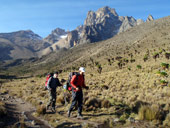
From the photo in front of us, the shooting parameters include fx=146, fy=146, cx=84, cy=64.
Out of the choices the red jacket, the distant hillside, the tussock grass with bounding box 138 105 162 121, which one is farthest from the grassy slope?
the red jacket

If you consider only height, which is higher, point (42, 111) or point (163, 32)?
point (163, 32)

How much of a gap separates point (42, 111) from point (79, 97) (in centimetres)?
235

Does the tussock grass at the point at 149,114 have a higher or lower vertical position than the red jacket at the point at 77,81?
lower

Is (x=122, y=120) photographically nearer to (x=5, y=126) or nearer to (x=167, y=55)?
(x=5, y=126)

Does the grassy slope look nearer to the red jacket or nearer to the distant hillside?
the distant hillside

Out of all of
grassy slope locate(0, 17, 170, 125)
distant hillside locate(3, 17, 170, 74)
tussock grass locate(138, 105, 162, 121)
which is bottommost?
tussock grass locate(138, 105, 162, 121)

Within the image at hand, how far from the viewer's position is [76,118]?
697 centimetres

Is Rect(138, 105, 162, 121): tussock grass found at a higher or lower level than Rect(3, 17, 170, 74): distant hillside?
lower

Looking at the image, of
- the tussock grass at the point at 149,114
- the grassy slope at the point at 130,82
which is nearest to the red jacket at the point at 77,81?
the grassy slope at the point at 130,82

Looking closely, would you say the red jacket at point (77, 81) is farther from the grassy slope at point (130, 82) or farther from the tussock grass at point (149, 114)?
the tussock grass at point (149, 114)

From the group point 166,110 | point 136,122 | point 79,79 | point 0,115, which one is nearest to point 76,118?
point 79,79

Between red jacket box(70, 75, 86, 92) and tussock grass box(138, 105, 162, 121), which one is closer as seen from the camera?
tussock grass box(138, 105, 162, 121)

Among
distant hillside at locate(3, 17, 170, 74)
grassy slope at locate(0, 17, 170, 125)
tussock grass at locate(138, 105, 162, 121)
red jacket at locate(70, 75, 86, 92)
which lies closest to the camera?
tussock grass at locate(138, 105, 162, 121)

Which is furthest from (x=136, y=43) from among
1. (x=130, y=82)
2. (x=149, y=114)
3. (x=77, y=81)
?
(x=77, y=81)
